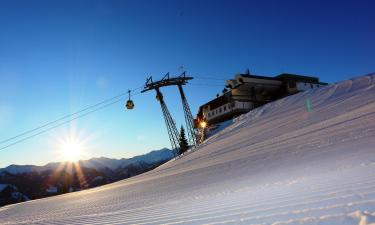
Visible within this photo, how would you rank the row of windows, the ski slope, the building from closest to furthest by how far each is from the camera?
1. the ski slope
2. the building
3. the row of windows

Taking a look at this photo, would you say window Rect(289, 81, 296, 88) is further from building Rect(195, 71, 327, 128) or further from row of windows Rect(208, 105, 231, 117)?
row of windows Rect(208, 105, 231, 117)

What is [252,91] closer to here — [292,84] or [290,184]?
[292,84]

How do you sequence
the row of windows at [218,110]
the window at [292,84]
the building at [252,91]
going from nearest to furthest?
the building at [252,91] → the window at [292,84] → the row of windows at [218,110]

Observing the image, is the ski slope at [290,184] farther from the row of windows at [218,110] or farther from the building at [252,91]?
the row of windows at [218,110]

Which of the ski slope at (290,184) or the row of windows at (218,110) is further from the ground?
the row of windows at (218,110)

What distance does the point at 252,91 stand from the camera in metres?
50.8

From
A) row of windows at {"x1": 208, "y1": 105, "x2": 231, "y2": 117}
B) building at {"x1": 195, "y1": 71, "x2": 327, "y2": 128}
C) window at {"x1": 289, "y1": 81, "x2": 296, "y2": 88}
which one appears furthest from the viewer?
row of windows at {"x1": 208, "y1": 105, "x2": 231, "y2": 117}

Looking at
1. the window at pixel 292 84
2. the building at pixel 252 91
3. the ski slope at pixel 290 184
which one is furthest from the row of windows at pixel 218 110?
the ski slope at pixel 290 184

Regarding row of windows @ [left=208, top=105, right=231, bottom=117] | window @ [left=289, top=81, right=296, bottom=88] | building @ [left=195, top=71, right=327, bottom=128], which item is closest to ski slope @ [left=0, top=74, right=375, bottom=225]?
building @ [left=195, top=71, right=327, bottom=128]

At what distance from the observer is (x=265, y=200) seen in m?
6.18

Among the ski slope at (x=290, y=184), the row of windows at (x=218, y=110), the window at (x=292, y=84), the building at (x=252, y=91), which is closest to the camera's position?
the ski slope at (x=290, y=184)

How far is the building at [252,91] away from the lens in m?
49.7

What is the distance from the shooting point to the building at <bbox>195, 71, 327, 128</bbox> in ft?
163

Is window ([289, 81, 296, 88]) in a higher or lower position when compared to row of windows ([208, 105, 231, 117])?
higher
